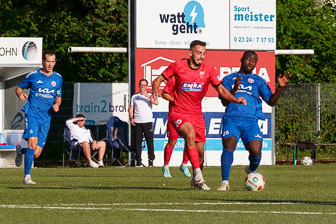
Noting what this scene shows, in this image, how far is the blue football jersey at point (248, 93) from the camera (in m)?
12.5

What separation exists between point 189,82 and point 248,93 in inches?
32.5

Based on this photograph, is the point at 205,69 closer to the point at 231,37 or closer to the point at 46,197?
the point at 46,197

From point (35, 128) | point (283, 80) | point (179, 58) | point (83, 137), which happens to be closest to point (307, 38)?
point (179, 58)

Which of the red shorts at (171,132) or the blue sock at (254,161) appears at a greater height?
the red shorts at (171,132)

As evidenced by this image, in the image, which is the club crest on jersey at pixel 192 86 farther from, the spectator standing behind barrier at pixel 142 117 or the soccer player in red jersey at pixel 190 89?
the spectator standing behind barrier at pixel 142 117

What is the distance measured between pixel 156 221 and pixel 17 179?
7.88m

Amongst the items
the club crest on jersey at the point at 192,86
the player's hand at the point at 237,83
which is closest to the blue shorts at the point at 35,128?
the club crest on jersey at the point at 192,86

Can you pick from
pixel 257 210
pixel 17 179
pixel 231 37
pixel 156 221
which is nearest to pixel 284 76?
pixel 257 210

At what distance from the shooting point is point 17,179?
50.9ft

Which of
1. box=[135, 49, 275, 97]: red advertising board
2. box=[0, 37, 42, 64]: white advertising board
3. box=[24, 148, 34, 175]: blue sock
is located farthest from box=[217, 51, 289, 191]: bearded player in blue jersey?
box=[0, 37, 42, 64]: white advertising board

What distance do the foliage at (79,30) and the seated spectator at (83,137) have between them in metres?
6.63

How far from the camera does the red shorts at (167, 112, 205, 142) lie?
12.4 metres

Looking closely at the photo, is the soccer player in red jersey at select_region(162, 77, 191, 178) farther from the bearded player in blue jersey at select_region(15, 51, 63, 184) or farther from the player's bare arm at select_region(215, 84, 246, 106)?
the bearded player in blue jersey at select_region(15, 51, 63, 184)

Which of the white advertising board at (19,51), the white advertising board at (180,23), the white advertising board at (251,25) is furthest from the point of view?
the white advertising board at (251,25)
